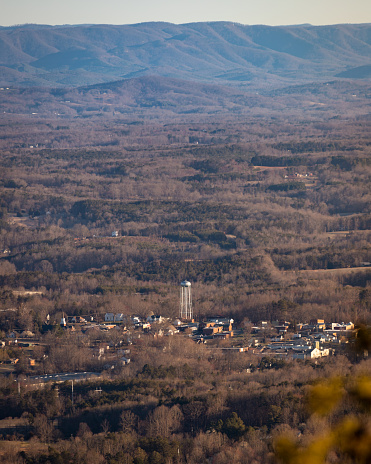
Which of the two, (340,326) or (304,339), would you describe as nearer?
(304,339)

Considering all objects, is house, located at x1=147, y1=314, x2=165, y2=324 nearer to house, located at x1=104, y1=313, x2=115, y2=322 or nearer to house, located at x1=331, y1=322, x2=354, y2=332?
house, located at x1=104, y1=313, x2=115, y2=322

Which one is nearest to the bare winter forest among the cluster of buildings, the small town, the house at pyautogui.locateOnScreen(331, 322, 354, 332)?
the small town

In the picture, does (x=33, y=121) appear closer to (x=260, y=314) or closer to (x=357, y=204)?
(x=357, y=204)

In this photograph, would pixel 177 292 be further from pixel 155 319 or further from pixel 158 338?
pixel 158 338

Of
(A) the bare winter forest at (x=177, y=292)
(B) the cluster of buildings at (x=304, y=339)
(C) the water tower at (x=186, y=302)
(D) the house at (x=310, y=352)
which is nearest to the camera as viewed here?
(A) the bare winter forest at (x=177, y=292)

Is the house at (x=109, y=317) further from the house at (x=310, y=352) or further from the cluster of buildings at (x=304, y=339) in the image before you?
the house at (x=310, y=352)

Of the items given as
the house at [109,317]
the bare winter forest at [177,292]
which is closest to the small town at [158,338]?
the house at [109,317]

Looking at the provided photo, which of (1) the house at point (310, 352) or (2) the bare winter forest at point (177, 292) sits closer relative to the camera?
(2) the bare winter forest at point (177, 292)

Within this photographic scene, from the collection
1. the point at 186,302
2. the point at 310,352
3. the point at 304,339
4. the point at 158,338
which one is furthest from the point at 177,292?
the point at 310,352

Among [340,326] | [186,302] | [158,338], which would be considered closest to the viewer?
[158,338]
